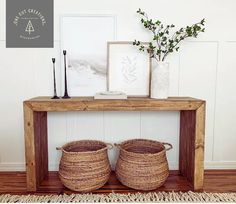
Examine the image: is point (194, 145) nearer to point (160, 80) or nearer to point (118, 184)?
point (160, 80)

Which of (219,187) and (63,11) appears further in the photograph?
(63,11)

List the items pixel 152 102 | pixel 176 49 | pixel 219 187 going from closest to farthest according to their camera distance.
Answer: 1. pixel 152 102
2. pixel 219 187
3. pixel 176 49

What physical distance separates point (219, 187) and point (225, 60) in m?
1.00

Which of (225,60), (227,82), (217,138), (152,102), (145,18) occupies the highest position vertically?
(145,18)

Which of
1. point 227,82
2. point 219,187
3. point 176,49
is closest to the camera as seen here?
point 219,187

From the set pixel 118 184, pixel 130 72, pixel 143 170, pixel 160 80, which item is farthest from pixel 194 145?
pixel 130 72

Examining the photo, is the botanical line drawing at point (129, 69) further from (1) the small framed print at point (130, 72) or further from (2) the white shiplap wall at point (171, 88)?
(2) the white shiplap wall at point (171, 88)

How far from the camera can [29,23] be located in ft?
6.27

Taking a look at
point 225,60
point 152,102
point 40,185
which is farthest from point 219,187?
point 40,185

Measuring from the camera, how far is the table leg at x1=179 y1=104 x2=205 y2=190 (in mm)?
1643

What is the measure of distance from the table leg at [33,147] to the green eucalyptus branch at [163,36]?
94cm

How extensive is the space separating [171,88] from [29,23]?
4.11 feet

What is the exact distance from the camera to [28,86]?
1.96m

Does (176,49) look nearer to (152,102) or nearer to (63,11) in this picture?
(152,102)
